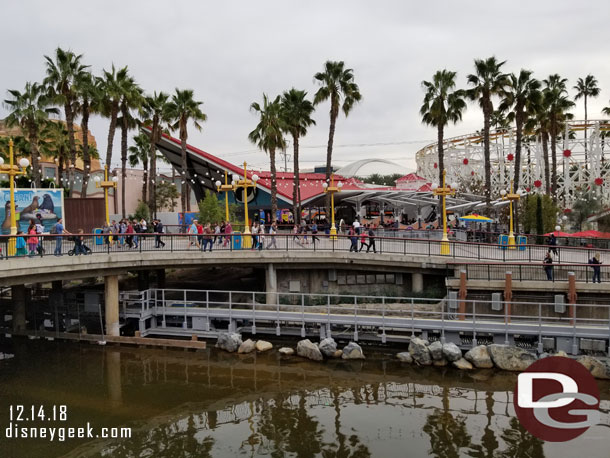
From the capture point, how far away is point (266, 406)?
1510cm

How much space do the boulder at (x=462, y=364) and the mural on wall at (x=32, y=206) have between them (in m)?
20.7

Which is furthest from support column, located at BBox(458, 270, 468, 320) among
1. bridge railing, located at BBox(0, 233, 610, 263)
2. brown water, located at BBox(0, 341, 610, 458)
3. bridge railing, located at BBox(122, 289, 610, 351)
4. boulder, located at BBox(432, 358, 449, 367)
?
brown water, located at BBox(0, 341, 610, 458)

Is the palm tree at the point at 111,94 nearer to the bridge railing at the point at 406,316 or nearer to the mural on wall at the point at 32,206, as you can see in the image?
the mural on wall at the point at 32,206

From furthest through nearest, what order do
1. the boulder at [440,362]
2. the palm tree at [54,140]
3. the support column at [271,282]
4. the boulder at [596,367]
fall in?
the palm tree at [54,140]
the support column at [271,282]
the boulder at [440,362]
the boulder at [596,367]

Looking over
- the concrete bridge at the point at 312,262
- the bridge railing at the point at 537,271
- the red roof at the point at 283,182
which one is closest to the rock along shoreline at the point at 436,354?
the concrete bridge at the point at 312,262

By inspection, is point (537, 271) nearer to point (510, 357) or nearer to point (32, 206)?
point (510, 357)

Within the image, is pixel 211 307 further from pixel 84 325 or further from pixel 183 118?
pixel 183 118

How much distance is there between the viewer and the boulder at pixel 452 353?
18062mm

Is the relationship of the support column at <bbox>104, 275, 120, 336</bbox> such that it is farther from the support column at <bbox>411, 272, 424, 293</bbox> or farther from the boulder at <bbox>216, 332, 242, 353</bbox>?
the support column at <bbox>411, 272, 424, 293</bbox>

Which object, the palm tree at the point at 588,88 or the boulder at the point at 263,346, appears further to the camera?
the palm tree at the point at 588,88

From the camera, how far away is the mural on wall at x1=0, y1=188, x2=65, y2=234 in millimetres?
26078

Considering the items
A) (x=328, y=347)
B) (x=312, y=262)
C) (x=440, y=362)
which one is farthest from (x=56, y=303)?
(x=440, y=362)

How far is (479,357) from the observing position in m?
17.8

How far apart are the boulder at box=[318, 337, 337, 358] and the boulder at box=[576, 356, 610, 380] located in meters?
8.31
